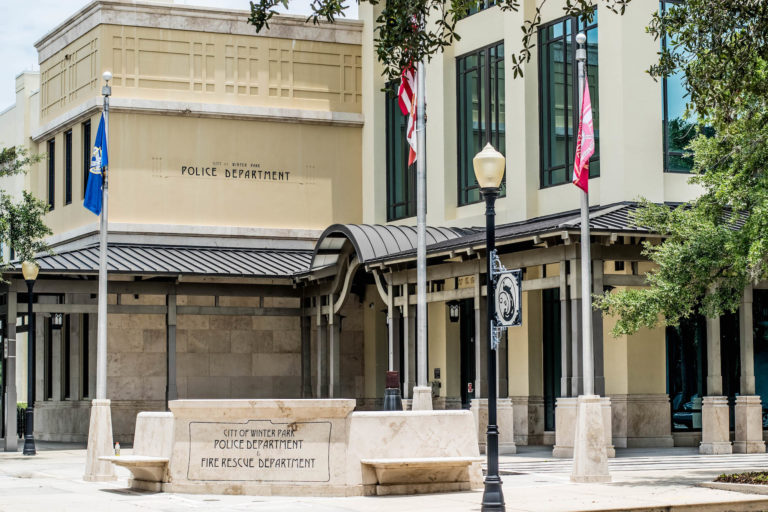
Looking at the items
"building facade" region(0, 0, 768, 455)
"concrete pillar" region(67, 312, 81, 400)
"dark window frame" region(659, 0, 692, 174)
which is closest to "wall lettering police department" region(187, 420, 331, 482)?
"building facade" region(0, 0, 768, 455)

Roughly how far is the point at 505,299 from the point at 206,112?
25.0 m

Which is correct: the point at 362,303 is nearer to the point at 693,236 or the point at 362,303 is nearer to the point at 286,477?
the point at 693,236

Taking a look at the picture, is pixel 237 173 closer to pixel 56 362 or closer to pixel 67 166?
pixel 67 166

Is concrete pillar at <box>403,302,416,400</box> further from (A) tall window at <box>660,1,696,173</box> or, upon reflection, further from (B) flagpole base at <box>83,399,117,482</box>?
(B) flagpole base at <box>83,399,117,482</box>

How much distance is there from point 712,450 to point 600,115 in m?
→ 8.63

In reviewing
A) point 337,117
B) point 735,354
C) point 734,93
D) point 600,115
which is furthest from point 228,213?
point 734,93

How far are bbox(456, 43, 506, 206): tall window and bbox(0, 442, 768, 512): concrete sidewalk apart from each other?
40.5 feet

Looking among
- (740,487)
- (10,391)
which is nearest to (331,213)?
(10,391)

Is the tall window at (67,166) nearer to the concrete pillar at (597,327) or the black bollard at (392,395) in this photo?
the black bollard at (392,395)

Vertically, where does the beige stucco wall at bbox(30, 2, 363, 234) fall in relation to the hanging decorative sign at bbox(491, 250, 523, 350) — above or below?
above

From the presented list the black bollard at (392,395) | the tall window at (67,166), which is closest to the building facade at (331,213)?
the tall window at (67,166)

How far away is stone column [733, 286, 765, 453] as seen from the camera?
2752 cm

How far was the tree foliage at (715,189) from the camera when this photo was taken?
1838 centimetres

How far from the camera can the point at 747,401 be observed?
27.6 m
